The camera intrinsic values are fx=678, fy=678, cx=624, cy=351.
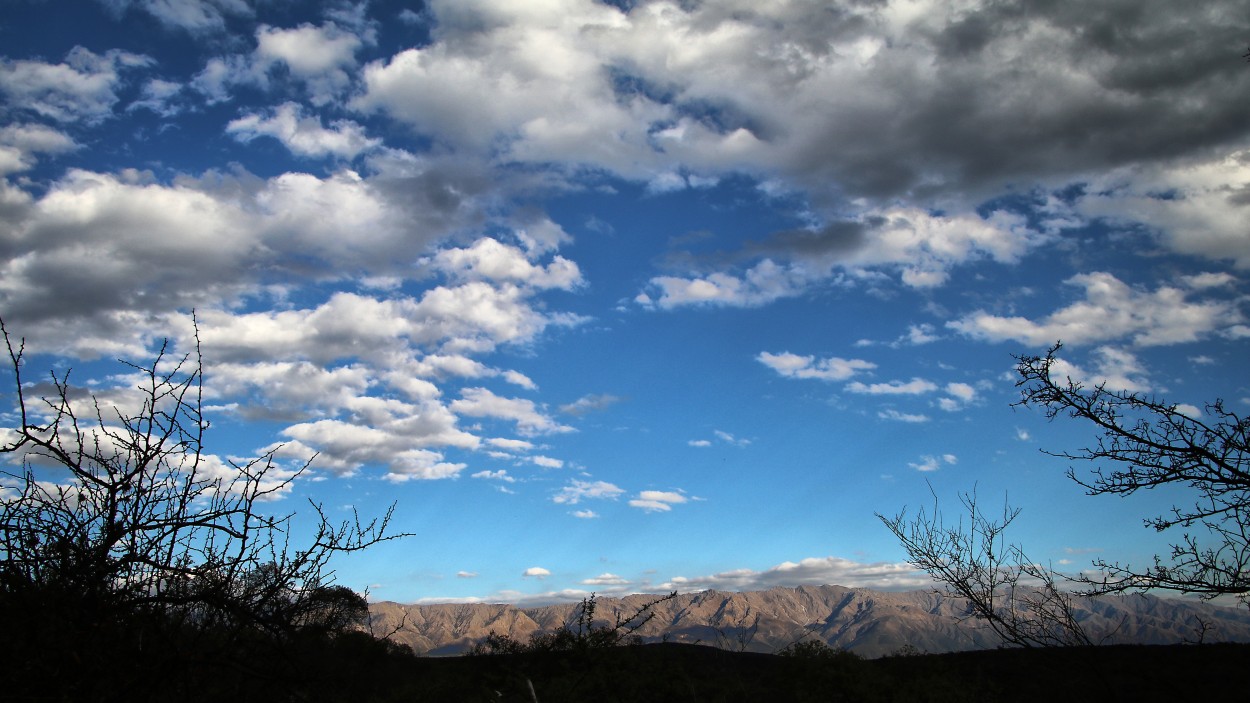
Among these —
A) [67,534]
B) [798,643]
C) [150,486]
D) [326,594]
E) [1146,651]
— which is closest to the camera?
[67,534]

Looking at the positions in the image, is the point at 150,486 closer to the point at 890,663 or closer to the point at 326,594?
the point at 326,594

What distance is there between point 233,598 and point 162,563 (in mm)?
400

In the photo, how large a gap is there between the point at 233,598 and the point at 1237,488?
279 inches

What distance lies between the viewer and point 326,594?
4.66 metres

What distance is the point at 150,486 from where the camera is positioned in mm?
3750

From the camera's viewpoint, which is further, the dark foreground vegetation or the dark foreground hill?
the dark foreground hill

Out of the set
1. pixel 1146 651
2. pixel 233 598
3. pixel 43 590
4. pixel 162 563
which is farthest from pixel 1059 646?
pixel 1146 651

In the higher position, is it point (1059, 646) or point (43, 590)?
point (43, 590)

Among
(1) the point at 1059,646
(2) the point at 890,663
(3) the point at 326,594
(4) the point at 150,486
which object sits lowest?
(2) the point at 890,663

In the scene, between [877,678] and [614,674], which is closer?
[614,674]

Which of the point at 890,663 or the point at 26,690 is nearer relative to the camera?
the point at 26,690

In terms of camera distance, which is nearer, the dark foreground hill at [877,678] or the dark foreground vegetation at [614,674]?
the dark foreground vegetation at [614,674]

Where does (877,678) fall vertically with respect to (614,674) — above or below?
below

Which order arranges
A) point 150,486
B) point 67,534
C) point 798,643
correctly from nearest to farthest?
point 67,534, point 150,486, point 798,643
